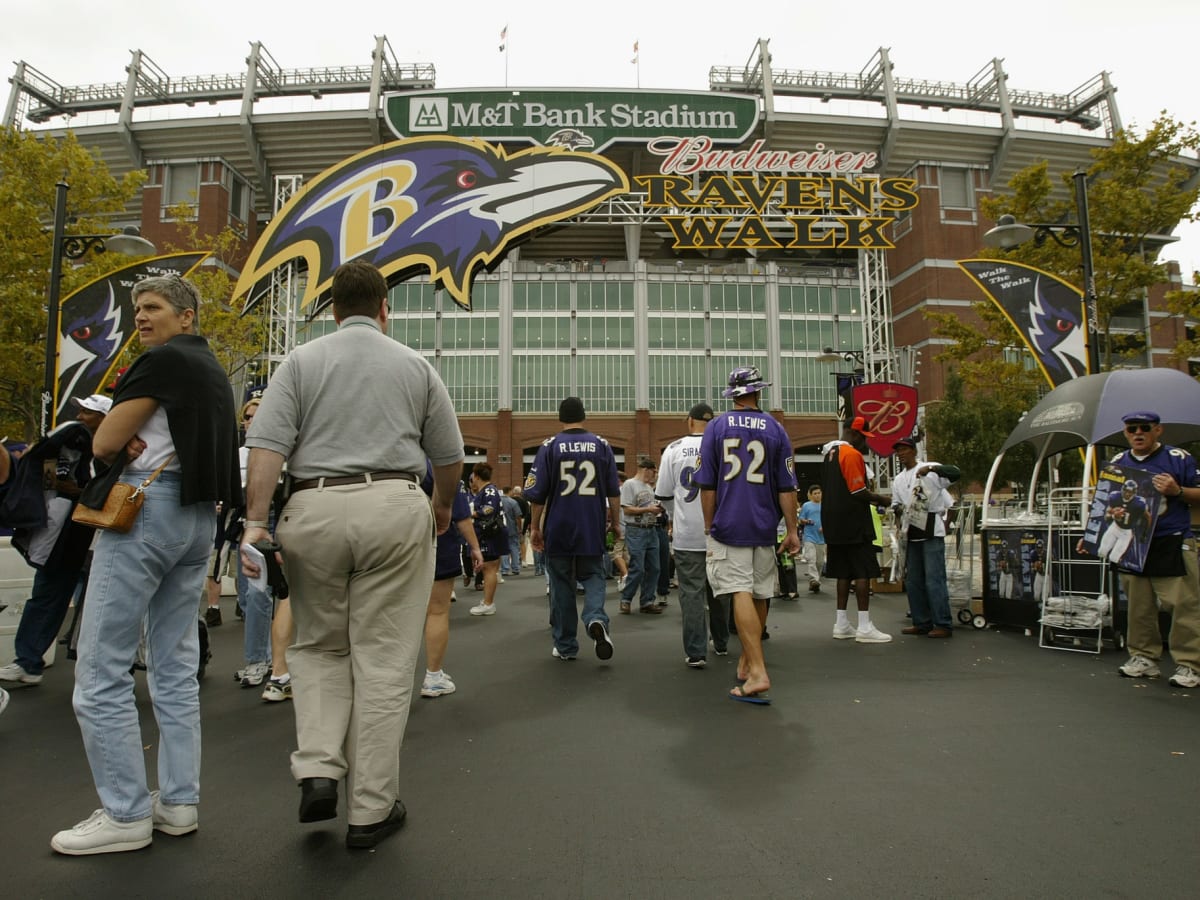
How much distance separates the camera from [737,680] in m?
5.46

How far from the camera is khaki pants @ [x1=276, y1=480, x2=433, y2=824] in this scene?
9.04 ft

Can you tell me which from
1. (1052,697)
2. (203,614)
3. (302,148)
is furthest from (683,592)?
(302,148)

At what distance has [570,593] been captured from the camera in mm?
6340

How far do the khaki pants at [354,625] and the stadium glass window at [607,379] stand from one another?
39.1 meters

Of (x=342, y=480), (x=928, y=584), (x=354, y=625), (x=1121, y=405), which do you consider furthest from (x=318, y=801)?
(x=1121, y=405)

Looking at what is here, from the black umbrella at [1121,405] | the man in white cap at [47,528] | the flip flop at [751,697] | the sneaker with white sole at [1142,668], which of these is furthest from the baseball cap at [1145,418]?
the man in white cap at [47,528]

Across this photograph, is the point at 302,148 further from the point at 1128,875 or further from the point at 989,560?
the point at 1128,875

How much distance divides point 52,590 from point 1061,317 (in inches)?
453

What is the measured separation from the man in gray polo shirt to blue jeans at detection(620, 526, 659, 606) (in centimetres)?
699

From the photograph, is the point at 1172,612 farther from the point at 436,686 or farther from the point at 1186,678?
the point at 436,686

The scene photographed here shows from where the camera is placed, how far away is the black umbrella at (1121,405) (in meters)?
7.10

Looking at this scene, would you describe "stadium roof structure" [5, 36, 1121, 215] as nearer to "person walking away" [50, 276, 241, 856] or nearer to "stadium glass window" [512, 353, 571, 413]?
"stadium glass window" [512, 353, 571, 413]

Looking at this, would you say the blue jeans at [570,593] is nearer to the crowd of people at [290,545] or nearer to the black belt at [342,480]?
the crowd of people at [290,545]

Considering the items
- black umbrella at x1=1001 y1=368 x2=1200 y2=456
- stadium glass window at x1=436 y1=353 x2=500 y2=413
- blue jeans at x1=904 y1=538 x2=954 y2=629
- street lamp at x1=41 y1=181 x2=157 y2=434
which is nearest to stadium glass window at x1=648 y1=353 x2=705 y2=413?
stadium glass window at x1=436 y1=353 x2=500 y2=413
